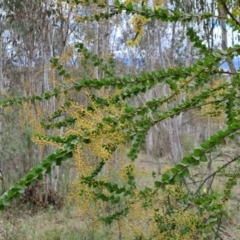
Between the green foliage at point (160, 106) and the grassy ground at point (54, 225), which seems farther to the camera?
the grassy ground at point (54, 225)

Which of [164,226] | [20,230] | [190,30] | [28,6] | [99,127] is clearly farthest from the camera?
[28,6]

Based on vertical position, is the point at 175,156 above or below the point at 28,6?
below

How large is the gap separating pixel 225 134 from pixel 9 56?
40.6ft

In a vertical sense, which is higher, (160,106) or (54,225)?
(160,106)

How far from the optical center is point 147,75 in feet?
4.86

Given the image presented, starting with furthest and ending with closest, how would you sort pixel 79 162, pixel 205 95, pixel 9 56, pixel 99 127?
pixel 9 56, pixel 205 95, pixel 79 162, pixel 99 127

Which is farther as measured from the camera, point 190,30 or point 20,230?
point 20,230

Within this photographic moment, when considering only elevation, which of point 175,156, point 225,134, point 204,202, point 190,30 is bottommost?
point 175,156

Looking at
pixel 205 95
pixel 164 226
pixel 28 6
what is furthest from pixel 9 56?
pixel 205 95

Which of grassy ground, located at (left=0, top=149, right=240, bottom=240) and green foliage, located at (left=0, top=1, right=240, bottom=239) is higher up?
green foliage, located at (left=0, top=1, right=240, bottom=239)

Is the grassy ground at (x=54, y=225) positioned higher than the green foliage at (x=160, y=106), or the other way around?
the green foliage at (x=160, y=106)

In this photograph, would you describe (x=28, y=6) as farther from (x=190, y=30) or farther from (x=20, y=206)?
(x=190, y=30)

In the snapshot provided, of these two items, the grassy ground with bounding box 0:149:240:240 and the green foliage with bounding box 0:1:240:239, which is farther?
the grassy ground with bounding box 0:149:240:240

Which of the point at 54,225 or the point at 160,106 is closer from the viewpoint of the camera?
the point at 160,106
